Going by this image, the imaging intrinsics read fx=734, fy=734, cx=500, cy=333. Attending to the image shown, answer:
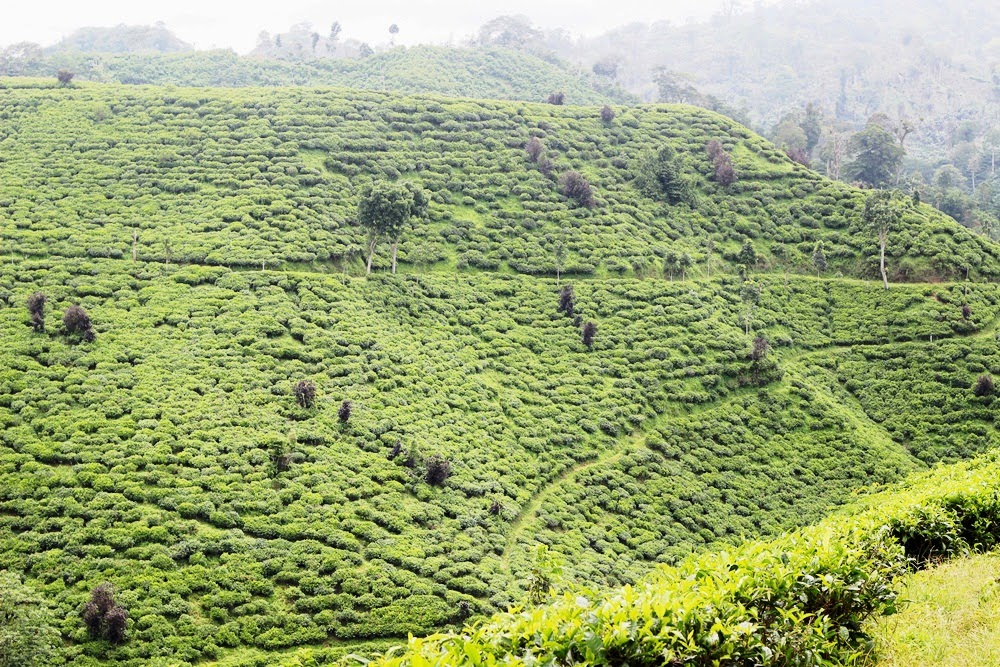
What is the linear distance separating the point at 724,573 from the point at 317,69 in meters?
143

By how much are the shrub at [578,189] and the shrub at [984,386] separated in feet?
113

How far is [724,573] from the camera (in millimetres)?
8656

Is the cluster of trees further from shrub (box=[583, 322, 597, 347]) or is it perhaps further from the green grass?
the green grass

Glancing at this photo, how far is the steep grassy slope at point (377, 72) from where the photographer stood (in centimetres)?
12194

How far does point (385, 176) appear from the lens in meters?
68.4

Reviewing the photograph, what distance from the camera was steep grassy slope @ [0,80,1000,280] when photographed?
56.3 meters

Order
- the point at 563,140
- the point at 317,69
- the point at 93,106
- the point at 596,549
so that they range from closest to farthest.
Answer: the point at 596,549, the point at 93,106, the point at 563,140, the point at 317,69

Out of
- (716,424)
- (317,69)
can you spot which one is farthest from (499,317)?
(317,69)

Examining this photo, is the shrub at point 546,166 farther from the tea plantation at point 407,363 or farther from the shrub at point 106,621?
the shrub at point 106,621

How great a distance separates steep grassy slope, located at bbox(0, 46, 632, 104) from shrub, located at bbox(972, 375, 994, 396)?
290 feet

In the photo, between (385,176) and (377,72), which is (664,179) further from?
(377,72)

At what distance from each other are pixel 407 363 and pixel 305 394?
Answer: 8.40m

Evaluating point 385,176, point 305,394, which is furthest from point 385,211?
point 305,394

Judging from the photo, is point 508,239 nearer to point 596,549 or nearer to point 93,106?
point 596,549
